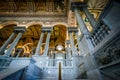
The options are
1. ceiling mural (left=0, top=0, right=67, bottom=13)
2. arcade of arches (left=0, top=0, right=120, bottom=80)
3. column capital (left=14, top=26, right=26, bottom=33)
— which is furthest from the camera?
ceiling mural (left=0, top=0, right=67, bottom=13)

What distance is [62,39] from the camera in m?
14.7

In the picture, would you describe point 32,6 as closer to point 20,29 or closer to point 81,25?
point 20,29

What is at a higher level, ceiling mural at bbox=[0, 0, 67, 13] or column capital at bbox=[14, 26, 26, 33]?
ceiling mural at bbox=[0, 0, 67, 13]

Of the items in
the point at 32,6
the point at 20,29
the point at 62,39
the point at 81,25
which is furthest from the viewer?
the point at 62,39

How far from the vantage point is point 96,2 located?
26.4 feet

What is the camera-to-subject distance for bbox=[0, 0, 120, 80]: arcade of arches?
6.47ft

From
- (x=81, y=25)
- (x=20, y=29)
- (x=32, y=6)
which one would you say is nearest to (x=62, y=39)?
(x=32, y=6)

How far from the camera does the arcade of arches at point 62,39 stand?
197 centimetres

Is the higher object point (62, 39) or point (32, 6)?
point (32, 6)

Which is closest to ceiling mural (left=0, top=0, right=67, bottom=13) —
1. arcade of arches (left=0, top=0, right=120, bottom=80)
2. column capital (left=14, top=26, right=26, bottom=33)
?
arcade of arches (left=0, top=0, right=120, bottom=80)

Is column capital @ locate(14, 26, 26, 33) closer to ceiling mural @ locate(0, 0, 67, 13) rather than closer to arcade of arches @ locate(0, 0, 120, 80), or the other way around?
arcade of arches @ locate(0, 0, 120, 80)

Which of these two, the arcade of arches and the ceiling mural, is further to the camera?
the ceiling mural

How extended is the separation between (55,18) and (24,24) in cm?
345

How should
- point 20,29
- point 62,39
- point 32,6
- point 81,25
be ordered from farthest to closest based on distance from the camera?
1. point 62,39
2. point 32,6
3. point 20,29
4. point 81,25
